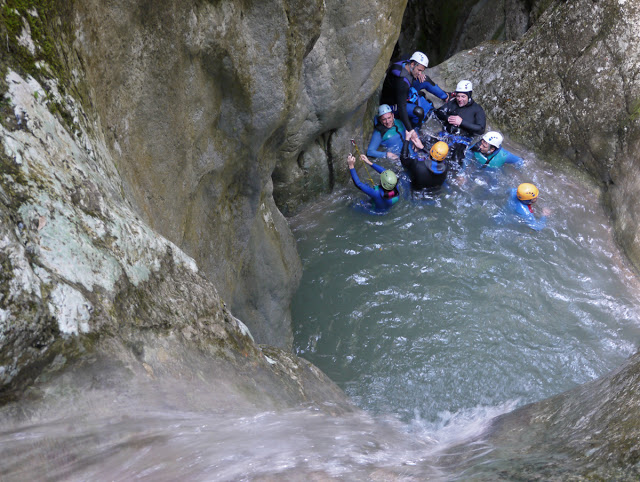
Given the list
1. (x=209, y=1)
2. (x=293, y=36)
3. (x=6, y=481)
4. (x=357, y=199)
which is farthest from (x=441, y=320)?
(x=6, y=481)

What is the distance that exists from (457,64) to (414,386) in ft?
23.8

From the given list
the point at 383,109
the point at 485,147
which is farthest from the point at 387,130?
the point at 485,147

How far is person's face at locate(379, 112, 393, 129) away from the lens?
31.0ft

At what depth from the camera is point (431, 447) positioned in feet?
12.9

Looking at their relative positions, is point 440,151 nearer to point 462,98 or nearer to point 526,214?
point 462,98

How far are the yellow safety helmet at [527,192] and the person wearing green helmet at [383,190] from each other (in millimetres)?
1804

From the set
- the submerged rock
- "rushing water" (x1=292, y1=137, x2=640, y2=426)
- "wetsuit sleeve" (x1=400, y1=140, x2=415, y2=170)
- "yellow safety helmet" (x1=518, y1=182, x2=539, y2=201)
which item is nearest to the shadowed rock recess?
the submerged rock

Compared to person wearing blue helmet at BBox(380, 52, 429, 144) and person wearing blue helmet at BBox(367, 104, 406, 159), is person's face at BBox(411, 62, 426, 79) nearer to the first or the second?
person wearing blue helmet at BBox(380, 52, 429, 144)

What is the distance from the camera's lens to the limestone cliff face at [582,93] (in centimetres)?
805

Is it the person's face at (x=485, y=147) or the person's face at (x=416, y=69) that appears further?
the person's face at (x=416, y=69)

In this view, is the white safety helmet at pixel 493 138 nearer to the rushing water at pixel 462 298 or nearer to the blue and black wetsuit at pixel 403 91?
the rushing water at pixel 462 298

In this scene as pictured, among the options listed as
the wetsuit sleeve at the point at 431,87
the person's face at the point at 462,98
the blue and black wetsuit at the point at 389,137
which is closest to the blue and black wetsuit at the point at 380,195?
the blue and black wetsuit at the point at 389,137

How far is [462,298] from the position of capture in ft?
23.6

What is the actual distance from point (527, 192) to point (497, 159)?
1210 millimetres
